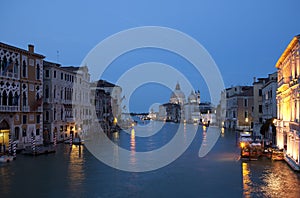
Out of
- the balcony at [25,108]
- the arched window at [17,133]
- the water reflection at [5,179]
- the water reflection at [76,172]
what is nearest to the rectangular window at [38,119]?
the balcony at [25,108]

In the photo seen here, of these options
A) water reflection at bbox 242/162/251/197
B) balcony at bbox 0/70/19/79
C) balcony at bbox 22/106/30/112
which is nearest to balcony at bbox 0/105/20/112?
balcony at bbox 22/106/30/112

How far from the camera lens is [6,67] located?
30375 mm

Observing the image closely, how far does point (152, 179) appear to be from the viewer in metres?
19.5

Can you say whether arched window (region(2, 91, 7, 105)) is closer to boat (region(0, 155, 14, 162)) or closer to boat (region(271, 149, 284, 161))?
boat (region(0, 155, 14, 162))

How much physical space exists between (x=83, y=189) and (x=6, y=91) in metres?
17.3

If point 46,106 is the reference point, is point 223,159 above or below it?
below

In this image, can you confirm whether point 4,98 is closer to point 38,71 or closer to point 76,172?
point 38,71

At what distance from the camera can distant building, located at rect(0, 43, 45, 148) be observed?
30.2 meters

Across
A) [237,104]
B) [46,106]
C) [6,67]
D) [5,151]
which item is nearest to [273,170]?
[5,151]

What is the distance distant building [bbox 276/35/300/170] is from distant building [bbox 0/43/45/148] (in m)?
21.3

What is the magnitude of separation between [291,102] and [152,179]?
1161 centimetres

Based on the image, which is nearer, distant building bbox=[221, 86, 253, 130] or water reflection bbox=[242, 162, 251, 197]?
water reflection bbox=[242, 162, 251, 197]

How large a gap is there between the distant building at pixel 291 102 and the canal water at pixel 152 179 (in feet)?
4.23

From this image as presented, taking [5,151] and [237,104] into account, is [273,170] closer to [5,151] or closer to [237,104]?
[5,151]
